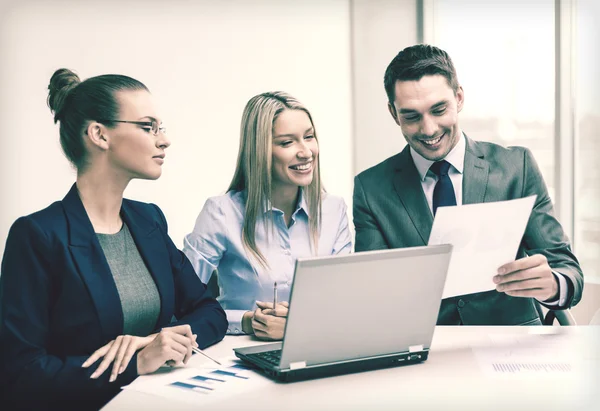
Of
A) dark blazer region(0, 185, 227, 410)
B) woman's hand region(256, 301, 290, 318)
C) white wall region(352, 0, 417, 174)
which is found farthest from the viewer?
white wall region(352, 0, 417, 174)

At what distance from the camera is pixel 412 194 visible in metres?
2.43

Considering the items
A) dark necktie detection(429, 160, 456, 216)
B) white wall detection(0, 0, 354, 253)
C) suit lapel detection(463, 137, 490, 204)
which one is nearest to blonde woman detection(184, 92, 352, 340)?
dark necktie detection(429, 160, 456, 216)

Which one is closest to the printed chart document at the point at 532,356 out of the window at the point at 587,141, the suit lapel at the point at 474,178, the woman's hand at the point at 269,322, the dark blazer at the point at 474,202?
the dark blazer at the point at 474,202

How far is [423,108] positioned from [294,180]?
57 centimetres

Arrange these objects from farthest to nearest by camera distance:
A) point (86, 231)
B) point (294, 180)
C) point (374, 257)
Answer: point (294, 180) → point (86, 231) → point (374, 257)

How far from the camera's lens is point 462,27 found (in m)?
4.04

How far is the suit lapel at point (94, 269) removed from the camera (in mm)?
1637

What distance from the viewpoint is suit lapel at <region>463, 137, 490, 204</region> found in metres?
2.40

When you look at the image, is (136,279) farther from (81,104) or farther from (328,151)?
(328,151)

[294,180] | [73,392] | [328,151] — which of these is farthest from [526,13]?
[73,392]

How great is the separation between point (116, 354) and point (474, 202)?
145 centimetres

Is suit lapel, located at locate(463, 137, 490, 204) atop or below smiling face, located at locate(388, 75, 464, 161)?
below

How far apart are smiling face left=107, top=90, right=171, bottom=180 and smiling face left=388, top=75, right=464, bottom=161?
3.31 ft

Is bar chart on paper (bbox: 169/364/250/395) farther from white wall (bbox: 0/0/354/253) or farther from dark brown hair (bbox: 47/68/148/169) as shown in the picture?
white wall (bbox: 0/0/354/253)
